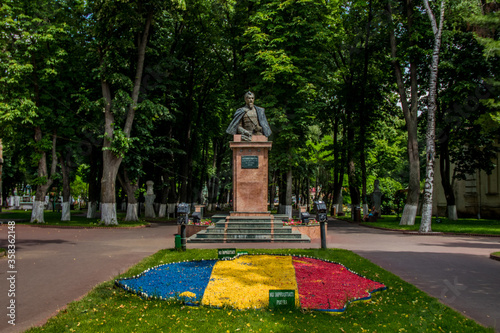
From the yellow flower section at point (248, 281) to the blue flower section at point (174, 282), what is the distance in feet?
0.64

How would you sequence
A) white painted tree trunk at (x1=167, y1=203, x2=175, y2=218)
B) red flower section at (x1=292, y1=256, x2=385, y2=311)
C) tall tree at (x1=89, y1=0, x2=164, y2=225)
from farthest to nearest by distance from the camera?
white painted tree trunk at (x1=167, y1=203, x2=175, y2=218)
tall tree at (x1=89, y1=0, x2=164, y2=225)
red flower section at (x1=292, y1=256, x2=385, y2=311)

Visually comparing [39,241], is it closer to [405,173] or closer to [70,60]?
[70,60]

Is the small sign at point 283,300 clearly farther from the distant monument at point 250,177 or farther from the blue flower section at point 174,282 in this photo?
the distant monument at point 250,177

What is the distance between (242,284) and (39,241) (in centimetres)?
1164

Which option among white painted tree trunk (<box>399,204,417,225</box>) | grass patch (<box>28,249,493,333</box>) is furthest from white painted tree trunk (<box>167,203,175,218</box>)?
grass patch (<box>28,249,493,333</box>)

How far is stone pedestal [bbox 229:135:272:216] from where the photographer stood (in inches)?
664

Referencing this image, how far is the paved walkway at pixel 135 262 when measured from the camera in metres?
6.41

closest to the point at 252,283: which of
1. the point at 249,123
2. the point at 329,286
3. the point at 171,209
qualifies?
the point at 329,286

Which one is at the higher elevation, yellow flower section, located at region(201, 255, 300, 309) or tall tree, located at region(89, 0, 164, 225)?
tall tree, located at region(89, 0, 164, 225)

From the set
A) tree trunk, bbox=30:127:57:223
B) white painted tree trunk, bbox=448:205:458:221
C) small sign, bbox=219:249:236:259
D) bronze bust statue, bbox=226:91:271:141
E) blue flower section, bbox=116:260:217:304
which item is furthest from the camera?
white painted tree trunk, bbox=448:205:458:221

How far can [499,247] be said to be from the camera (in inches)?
555

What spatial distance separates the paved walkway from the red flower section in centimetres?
126

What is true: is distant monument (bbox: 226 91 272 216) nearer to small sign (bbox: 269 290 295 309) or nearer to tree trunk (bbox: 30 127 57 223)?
small sign (bbox: 269 290 295 309)

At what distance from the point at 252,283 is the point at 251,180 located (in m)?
9.53
